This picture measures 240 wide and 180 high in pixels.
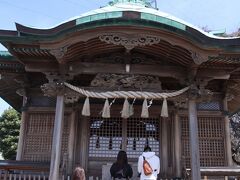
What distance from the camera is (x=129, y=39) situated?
809 cm

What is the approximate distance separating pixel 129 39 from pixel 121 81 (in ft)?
4.70

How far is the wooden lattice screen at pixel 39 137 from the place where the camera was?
32.9 feet

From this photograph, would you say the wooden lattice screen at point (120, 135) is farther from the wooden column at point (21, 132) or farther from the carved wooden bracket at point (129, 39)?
the carved wooden bracket at point (129, 39)

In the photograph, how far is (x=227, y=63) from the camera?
8.88 meters

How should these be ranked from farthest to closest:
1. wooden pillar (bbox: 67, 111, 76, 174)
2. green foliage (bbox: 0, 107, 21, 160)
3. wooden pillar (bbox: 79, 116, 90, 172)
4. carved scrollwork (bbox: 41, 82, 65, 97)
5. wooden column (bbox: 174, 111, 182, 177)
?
1. green foliage (bbox: 0, 107, 21, 160)
2. wooden pillar (bbox: 79, 116, 90, 172)
3. wooden column (bbox: 174, 111, 182, 177)
4. wooden pillar (bbox: 67, 111, 76, 174)
5. carved scrollwork (bbox: 41, 82, 65, 97)

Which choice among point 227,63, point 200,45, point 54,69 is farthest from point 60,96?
point 227,63

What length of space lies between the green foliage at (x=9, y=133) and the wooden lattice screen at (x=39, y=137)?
55.7 feet

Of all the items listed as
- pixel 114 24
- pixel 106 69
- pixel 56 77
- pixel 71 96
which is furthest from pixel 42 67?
pixel 114 24

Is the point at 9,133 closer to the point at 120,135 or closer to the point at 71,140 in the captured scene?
the point at 71,140

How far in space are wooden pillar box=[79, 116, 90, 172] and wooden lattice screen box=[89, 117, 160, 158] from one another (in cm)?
19

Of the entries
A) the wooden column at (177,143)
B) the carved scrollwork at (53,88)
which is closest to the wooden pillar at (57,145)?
the carved scrollwork at (53,88)

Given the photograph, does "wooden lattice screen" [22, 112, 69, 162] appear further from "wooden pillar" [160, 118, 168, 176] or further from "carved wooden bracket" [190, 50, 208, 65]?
"carved wooden bracket" [190, 50, 208, 65]

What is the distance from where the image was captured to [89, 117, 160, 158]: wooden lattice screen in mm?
10367

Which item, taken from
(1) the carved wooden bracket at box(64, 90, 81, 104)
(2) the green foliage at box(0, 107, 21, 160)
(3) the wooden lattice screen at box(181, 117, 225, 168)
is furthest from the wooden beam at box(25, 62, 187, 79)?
(2) the green foliage at box(0, 107, 21, 160)
